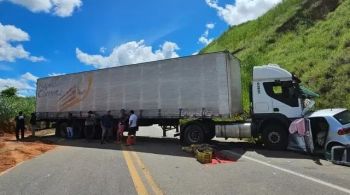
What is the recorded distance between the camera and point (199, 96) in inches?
712

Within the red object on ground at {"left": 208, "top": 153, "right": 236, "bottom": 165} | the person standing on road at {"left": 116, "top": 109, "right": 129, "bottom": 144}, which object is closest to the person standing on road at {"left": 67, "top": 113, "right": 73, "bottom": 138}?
the person standing on road at {"left": 116, "top": 109, "right": 129, "bottom": 144}

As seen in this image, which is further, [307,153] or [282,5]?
[282,5]

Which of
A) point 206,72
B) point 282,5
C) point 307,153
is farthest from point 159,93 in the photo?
point 282,5

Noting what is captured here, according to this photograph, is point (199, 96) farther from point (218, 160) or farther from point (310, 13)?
point (310, 13)

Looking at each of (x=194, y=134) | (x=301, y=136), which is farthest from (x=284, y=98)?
(x=194, y=134)

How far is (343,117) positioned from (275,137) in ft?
9.58

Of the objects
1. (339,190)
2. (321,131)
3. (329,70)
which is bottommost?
(339,190)

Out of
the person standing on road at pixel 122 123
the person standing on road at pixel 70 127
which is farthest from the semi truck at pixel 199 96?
the person standing on road at pixel 70 127

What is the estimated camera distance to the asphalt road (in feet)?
27.9

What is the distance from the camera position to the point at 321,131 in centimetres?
1448

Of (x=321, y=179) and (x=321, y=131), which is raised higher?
(x=321, y=131)

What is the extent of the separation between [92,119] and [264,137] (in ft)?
33.0

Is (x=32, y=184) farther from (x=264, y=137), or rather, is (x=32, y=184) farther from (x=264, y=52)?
(x=264, y=52)

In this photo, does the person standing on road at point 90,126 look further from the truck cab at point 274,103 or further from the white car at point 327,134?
the white car at point 327,134
